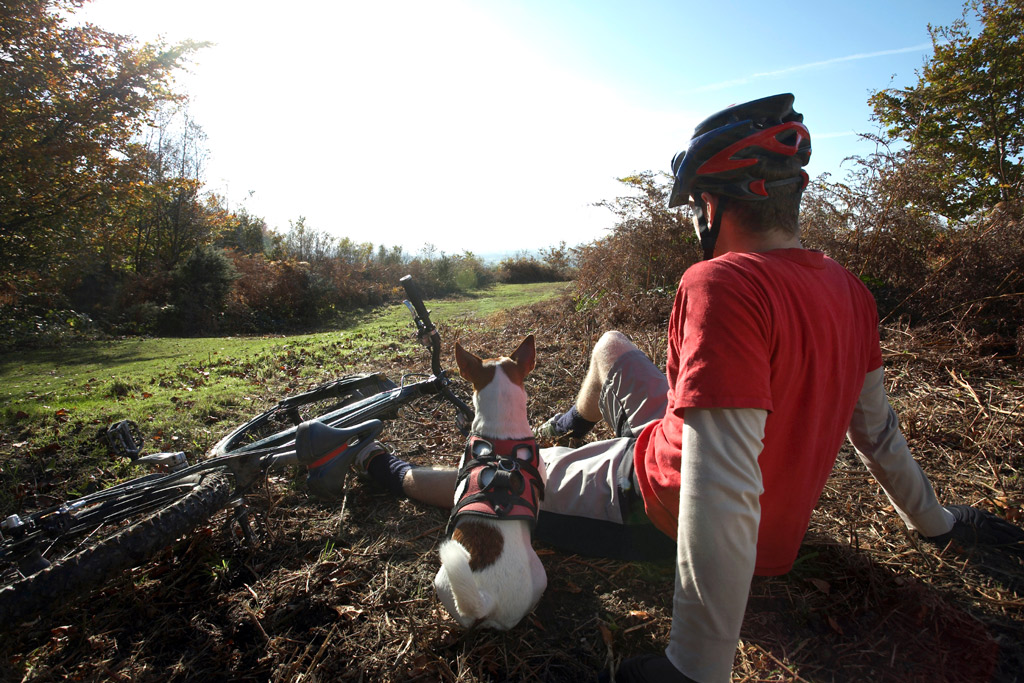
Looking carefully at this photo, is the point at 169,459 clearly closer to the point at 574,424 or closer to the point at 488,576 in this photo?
the point at 488,576

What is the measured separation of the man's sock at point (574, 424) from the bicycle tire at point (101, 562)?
2.26m

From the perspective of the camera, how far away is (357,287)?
18.0m

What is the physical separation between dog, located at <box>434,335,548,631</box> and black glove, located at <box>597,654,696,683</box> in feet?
1.82

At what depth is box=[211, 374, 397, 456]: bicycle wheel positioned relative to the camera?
3016mm

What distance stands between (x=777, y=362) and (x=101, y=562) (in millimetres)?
2495

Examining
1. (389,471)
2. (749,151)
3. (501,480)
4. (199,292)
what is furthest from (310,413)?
(199,292)

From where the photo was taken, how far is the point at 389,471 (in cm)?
303

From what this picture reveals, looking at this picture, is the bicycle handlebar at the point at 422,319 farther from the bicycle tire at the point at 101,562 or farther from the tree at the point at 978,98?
the tree at the point at 978,98

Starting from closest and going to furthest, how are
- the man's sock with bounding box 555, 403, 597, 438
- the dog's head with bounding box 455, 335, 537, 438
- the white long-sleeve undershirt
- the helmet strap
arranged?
the white long-sleeve undershirt, the helmet strap, the dog's head with bounding box 455, 335, 537, 438, the man's sock with bounding box 555, 403, 597, 438

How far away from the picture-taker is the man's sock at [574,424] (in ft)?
11.2

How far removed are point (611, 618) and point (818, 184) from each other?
20.1ft

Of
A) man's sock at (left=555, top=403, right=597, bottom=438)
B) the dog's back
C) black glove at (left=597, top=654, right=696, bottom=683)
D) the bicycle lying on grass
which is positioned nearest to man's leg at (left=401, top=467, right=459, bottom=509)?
the bicycle lying on grass

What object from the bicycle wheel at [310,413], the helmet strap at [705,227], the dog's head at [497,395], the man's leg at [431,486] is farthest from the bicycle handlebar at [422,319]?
the helmet strap at [705,227]

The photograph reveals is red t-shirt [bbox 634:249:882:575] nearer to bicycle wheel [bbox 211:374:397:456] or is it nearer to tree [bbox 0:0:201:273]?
bicycle wheel [bbox 211:374:397:456]
